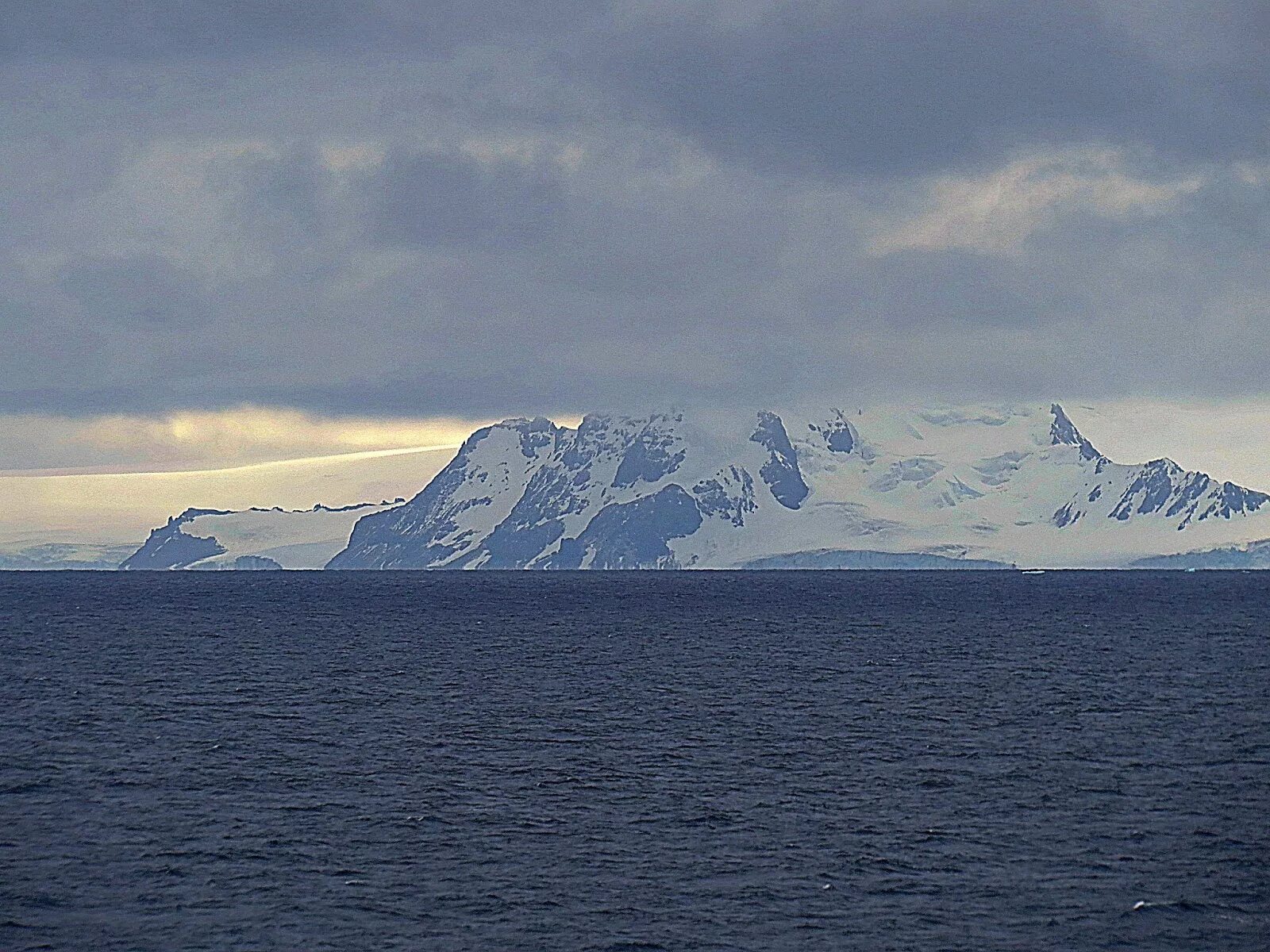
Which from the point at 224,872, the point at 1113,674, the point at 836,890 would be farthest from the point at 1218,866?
the point at 1113,674

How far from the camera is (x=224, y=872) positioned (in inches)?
2266

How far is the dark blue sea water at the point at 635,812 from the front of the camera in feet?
169

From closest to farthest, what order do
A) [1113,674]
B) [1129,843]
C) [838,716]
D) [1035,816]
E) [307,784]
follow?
[1129,843]
[1035,816]
[307,784]
[838,716]
[1113,674]

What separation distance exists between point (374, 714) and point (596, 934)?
177 feet

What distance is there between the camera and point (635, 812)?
68.2 meters

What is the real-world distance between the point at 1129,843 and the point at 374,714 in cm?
5397

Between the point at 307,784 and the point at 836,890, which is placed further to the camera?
→ the point at 307,784

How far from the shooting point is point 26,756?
82.4 m

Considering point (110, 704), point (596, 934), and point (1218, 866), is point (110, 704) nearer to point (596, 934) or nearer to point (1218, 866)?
point (596, 934)

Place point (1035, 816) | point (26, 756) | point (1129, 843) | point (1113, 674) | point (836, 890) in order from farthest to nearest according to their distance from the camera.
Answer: point (1113, 674) → point (26, 756) → point (1035, 816) → point (1129, 843) → point (836, 890)

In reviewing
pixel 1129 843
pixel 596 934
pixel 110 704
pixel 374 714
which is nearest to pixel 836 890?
pixel 596 934

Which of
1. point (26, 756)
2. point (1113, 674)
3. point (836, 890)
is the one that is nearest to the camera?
point (836, 890)

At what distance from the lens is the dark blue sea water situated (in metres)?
51.4

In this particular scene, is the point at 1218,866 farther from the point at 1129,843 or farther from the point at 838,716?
the point at 838,716
